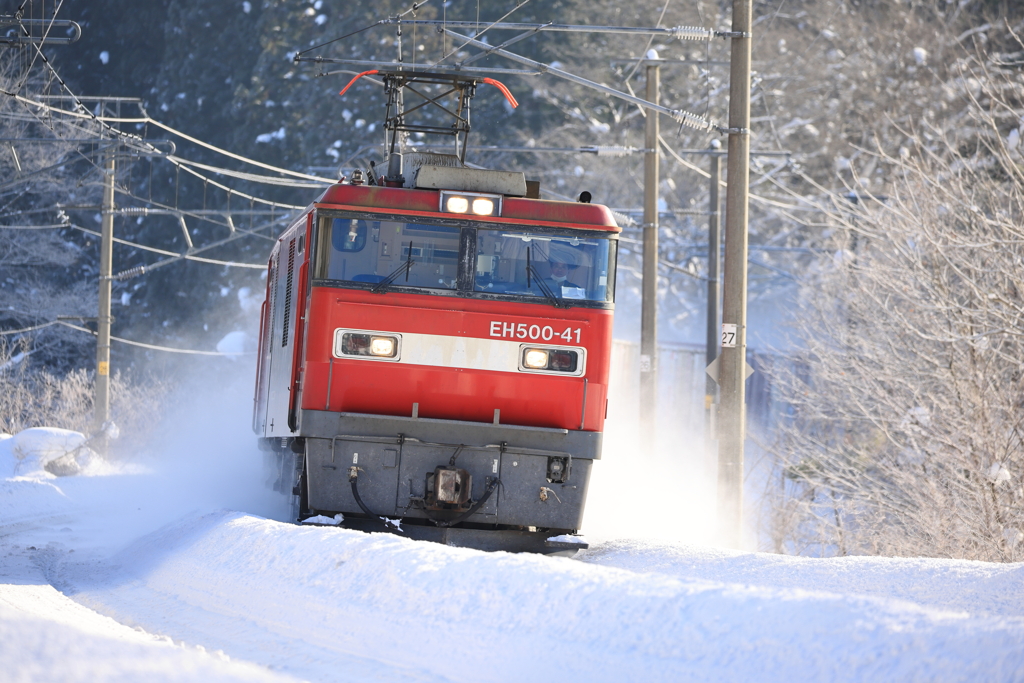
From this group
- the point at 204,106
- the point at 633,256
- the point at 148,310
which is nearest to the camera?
the point at 633,256

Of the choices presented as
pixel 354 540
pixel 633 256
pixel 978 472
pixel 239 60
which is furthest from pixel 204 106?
pixel 354 540

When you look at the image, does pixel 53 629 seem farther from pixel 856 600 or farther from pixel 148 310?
pixel 148 310

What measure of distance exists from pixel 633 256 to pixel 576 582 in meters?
49.6

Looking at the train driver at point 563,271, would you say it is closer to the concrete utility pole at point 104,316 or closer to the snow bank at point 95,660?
the snow bank at point 95,660

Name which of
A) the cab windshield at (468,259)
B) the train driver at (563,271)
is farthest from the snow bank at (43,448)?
the train driver at (563,271)

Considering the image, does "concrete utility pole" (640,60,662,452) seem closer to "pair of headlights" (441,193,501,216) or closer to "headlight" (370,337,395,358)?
"pair of headlights" (441,193,501,216)

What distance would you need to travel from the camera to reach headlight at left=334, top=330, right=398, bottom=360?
383 inches

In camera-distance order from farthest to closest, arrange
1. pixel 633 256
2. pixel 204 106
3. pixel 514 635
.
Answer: pixel 204 106 < pixel 633 256 < pixel 514 635

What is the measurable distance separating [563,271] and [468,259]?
825 mm

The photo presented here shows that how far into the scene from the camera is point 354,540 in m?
7.96

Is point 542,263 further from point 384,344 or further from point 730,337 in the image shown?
point 730,337

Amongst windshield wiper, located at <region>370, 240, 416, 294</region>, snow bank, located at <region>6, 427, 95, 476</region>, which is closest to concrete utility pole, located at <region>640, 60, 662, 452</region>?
snow bank, located at <region>6, 427, 95, 476</region>

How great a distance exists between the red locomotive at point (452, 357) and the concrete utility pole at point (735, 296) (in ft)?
11.8

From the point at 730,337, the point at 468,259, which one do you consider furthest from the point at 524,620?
the point at 730,337
